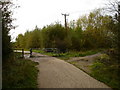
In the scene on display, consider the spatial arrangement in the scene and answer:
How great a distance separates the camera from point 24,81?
7.19 meters

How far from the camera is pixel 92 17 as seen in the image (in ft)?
120

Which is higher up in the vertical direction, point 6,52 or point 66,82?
point 6,52

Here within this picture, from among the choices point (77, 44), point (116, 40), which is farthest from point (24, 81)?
point (77, 44)

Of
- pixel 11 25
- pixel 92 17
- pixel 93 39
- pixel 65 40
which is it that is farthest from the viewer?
pixel 92 17

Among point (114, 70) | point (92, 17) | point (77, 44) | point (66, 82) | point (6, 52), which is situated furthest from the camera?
point (92, 17)

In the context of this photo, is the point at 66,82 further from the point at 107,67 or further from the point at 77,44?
the point at 77,44

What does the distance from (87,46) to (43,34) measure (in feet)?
26.2

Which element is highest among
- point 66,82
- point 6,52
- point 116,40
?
point 116,40

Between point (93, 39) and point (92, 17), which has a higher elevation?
point (92, 17)

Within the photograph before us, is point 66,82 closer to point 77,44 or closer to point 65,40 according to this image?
point 65,40

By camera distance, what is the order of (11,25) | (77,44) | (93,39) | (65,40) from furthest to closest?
(93,39) < (77,44) < (65,40) < (11,25)

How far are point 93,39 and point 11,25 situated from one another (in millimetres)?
21829

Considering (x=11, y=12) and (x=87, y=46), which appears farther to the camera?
(x=87, y=46)

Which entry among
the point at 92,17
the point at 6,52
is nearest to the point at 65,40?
the point at 92,17
